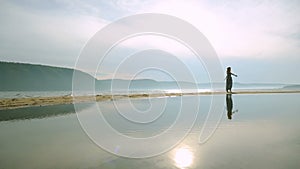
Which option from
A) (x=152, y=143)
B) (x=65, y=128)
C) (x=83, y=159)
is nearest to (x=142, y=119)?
(x=65, y=128)

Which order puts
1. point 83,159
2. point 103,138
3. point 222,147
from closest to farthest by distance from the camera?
point 83,159 < point 222,147 < point 103,138

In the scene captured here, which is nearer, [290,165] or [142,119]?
[290,165]

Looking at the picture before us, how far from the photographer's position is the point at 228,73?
4028cm

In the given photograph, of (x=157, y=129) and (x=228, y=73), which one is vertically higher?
(x=228, y=73)

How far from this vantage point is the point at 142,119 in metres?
18.8

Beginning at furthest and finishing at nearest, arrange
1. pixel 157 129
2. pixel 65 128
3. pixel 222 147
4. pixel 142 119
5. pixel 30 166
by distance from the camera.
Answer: pixel 142 119, pixel 65 128, pixel 157 129, pixel 222 147, pixel 30 166

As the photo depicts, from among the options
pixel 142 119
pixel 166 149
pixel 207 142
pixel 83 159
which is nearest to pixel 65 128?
pixel 142 119

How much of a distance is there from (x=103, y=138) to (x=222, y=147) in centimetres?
597

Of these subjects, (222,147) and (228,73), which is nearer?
(222,147)

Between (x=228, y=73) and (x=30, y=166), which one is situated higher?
(x=228, y=73)

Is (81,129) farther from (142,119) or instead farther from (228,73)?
(228,73)

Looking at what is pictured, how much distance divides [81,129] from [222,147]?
9061 millimetres

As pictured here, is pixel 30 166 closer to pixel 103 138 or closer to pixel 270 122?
pixel 103 138

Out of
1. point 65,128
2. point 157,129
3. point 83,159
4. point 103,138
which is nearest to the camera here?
point 83,159
